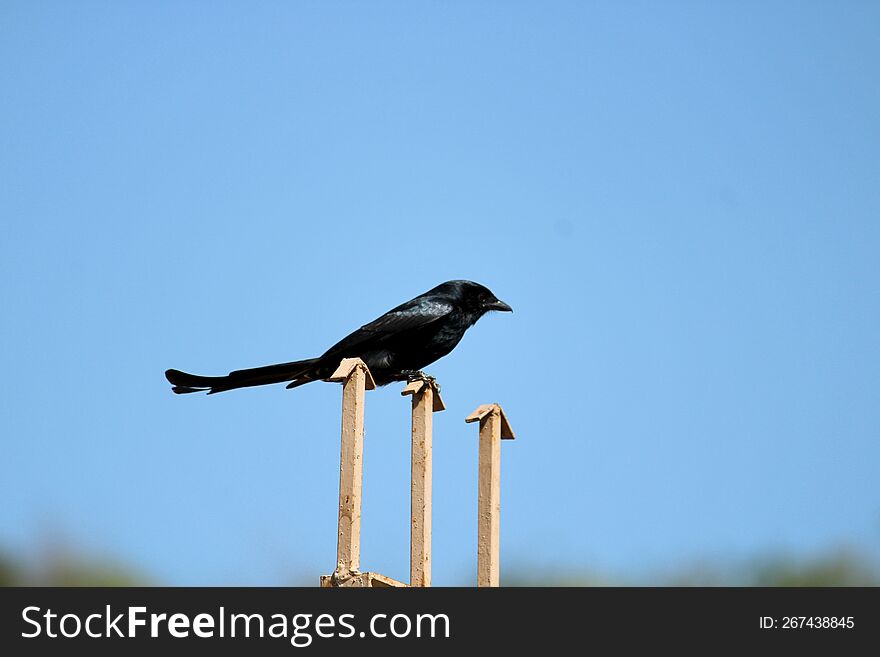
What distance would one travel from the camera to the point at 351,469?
416 inches

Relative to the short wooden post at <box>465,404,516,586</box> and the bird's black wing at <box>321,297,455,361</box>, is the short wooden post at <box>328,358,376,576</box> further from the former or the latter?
the bird's black wing at <box>321,297,455,361</box>

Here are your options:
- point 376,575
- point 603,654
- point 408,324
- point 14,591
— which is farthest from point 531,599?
point 408,324

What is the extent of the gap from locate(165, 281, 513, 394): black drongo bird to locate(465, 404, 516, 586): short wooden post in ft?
6.25

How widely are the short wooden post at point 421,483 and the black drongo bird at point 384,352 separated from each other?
5.87 feet

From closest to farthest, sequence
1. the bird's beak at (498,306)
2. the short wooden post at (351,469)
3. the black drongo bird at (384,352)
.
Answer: the short wooden post at (351,469) → the black drongo bird at (384,352) → the bird's beak at (498,306)

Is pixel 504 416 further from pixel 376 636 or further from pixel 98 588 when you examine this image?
pixel 98 588

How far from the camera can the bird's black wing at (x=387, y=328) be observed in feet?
43.8

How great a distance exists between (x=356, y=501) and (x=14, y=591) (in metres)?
2.22

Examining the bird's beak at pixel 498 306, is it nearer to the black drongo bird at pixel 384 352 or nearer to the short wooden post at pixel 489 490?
the black drongo bird at pixel 384 352

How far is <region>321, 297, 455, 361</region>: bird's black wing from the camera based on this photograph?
1336cm

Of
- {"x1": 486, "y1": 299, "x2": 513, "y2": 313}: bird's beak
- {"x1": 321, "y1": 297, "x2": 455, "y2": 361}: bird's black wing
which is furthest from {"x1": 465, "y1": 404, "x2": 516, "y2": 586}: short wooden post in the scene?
{"x1": 486, "y1": 299, "x2": 513, "y2": 313}: bird's beak

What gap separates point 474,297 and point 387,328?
115cm

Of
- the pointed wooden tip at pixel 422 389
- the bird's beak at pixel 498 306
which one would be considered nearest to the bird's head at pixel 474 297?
the bird's beak at pixel 498 306

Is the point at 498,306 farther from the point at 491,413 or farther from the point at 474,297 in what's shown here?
the point at 491,413
